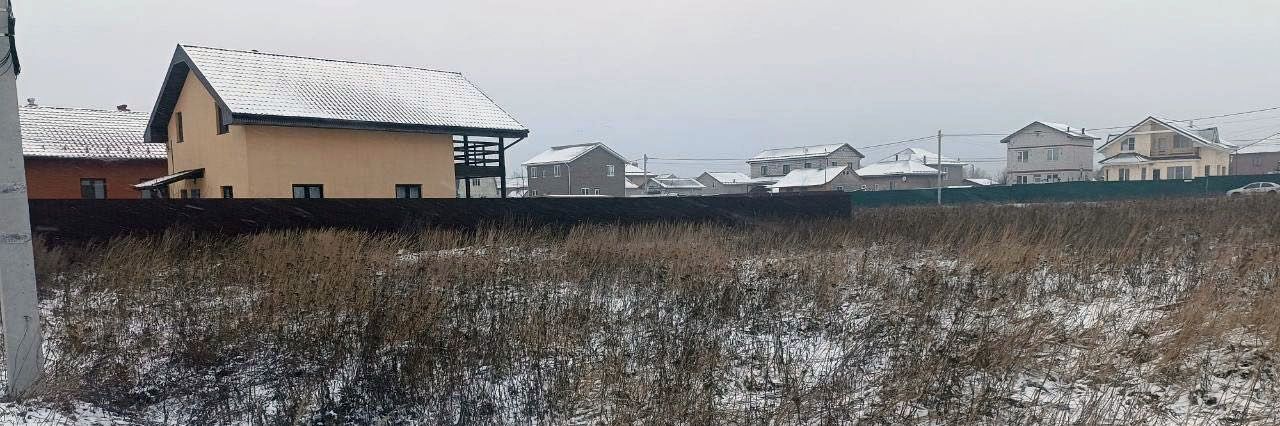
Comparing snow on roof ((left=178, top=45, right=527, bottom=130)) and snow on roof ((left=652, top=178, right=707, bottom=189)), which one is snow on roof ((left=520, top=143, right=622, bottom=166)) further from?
snow on roof ((left=178, top=45, right=527, bottom=130))

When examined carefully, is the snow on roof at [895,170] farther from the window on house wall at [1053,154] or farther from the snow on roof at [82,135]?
the snow on roof at [82,135]

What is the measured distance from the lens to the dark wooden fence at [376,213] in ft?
37.8

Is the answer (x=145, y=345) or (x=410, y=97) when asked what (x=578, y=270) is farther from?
(x=410, y=97)

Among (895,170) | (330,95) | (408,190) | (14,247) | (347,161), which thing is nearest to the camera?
(14,247)

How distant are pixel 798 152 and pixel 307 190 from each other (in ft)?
169

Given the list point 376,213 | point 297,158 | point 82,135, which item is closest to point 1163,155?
point 376,213

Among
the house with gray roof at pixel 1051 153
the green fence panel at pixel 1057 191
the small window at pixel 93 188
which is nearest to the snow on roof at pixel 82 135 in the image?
the small window at pixel 93 188

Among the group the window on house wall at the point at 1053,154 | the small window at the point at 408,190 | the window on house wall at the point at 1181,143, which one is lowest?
the small window at the point at 408,190

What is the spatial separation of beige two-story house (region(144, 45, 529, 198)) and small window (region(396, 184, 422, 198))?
0.04m

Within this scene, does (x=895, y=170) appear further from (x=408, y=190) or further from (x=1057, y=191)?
(x=408, y=190)

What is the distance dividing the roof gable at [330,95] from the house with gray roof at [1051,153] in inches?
1811

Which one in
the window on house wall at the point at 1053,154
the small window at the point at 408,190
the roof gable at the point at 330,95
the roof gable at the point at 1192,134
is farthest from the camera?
the window on house wall at the point at 1053,154

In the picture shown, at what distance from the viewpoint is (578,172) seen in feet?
173

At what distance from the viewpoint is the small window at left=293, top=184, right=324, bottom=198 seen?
17.9 meters
